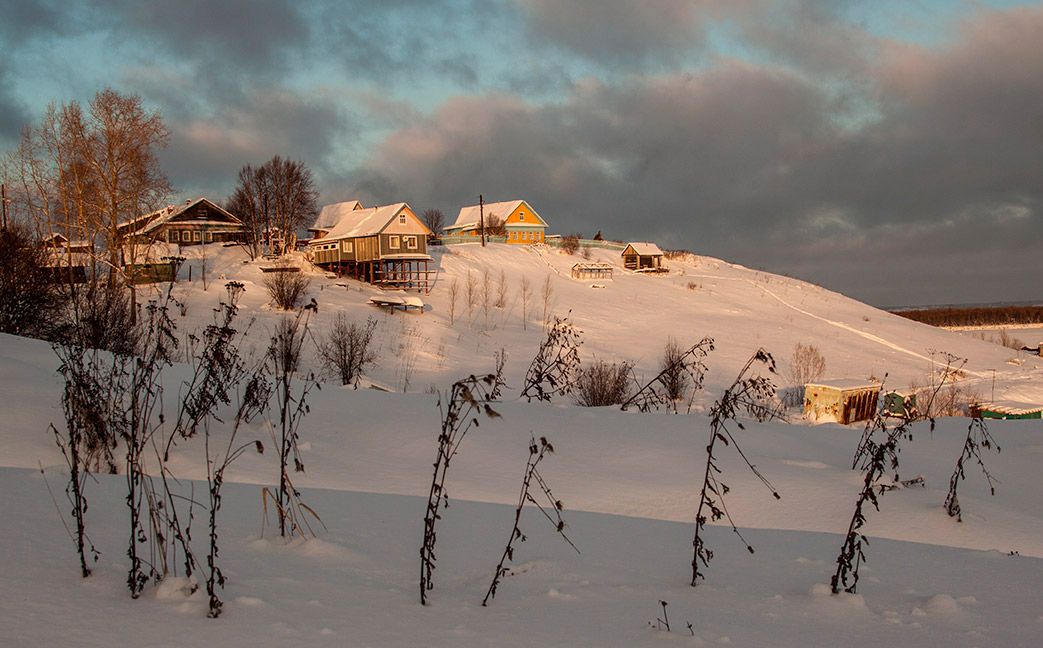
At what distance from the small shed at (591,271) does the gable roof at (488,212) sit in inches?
783

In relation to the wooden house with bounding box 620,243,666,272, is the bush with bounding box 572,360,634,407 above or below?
→ below

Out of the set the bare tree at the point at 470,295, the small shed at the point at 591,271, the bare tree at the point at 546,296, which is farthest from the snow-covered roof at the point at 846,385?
the small shed at the point at 591,271

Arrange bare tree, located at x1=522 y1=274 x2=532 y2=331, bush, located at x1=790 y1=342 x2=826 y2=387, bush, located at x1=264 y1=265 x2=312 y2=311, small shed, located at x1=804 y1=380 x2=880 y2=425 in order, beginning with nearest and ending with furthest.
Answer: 1. small shed, located at x1=804 y1=380 x2=880 y2=425
2. bush, located at x1=790 y1=342 x2=826 y2=387
3. bush, located at x1=264 y1=265 x2=312 y2=311
4. bare tree, located at x1=522 y1=274 x2=532 y2=331

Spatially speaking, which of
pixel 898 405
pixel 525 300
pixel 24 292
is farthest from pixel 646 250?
pixel 24 292

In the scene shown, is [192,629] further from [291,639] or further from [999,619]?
[999,619]

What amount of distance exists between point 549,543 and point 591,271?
50268mm

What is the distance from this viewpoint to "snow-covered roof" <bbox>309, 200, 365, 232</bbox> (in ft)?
186

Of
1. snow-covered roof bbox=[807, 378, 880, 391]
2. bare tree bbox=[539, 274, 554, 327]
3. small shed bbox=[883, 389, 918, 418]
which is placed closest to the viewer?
small shed bbox=[883, 389, 918, 418]

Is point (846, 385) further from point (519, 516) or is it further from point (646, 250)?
point (646, 250)

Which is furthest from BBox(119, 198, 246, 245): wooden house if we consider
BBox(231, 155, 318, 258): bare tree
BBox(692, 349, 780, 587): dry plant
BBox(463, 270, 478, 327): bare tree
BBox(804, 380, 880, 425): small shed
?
BBox(692, 349, 780, 587): dry plant

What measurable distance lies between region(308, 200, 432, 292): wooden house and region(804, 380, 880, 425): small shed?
28644mm

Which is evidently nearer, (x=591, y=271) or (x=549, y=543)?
(x=549, y=543)

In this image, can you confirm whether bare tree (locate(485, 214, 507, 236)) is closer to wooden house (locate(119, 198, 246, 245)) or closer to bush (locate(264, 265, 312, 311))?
wooden house (locate(119, 198, 246, 245))

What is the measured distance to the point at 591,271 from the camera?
5316 cm
